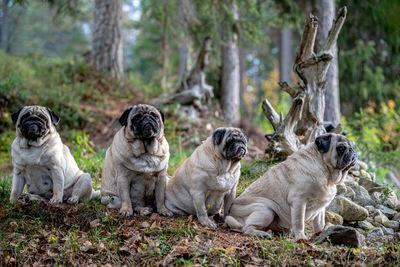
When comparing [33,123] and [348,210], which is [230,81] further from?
[33,123]

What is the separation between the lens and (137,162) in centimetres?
571

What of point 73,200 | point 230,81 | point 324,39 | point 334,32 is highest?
point 324,39

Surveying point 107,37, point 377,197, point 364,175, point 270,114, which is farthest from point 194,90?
point 377,197

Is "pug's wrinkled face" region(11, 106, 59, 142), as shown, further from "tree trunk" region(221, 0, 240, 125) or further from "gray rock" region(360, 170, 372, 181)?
"tree trunk" region(221, 0, 240, 125)

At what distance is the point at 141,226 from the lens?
531 centimetres

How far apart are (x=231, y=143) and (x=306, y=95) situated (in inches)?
129

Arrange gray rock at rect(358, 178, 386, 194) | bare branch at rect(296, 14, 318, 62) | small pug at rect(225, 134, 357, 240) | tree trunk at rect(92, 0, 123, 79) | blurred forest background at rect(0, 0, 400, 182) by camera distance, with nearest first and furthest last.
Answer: small pug at rect(225, 134, 357, 240)
gray rock at rect(358, 178, 386, 194)
bare branch at rect(296, 14, 318, 62)
blurred forest background at rect(0, 0, 400, 182)
tree trunk at rect(92, 0, 123, 79)

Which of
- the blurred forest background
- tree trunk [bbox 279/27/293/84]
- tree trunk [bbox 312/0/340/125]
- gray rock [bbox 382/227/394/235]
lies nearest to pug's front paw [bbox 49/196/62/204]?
the blurred forest background

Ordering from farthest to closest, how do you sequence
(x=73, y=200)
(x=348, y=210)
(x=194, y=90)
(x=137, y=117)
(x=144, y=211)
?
(x=194, y=90), (x=348, y=210), (x=73, y=200), (x=144, y=211), (x=137, y=117)

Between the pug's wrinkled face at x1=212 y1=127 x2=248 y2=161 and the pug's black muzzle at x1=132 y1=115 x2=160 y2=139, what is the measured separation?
0.87m

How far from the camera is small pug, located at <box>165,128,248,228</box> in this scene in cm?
541

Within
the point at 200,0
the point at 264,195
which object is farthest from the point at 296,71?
the point at 200,0

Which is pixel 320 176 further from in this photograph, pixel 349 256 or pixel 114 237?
pixel 114 237

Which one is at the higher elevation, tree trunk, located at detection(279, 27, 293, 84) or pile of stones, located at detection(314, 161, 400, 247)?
tree trunk, located at detection(279, 27, 293, 84)
